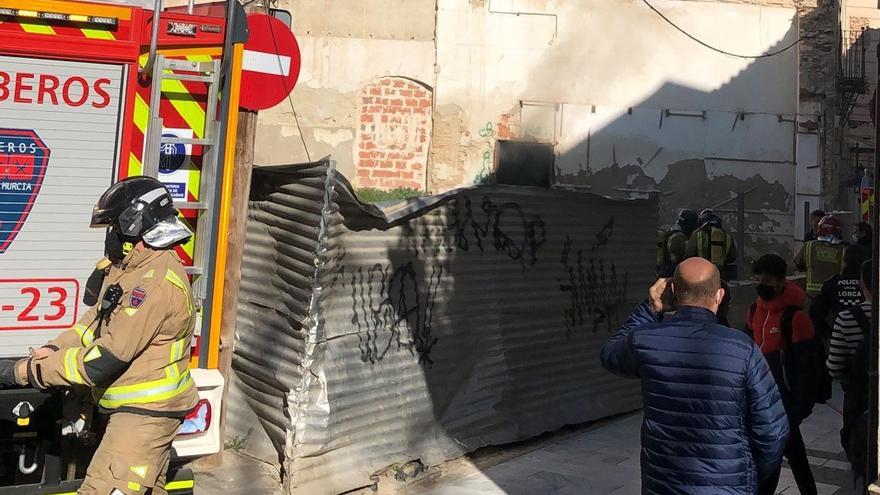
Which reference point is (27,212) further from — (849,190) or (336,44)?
(849,190)

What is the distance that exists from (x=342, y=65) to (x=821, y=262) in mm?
11824

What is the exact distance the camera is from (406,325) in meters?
5.95

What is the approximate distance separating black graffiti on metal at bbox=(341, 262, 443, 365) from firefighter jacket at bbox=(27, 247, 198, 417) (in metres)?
1.95

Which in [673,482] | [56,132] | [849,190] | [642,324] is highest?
[849,190]

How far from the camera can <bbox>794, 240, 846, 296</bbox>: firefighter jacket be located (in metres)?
9.36

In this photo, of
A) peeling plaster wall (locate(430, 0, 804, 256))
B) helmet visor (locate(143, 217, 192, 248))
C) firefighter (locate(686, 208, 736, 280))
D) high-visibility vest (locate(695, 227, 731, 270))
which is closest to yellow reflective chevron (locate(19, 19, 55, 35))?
helmet visor (locate(143, 217, 192, 248))

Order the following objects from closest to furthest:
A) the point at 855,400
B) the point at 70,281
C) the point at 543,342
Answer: the point at 70,281 < the point at 855,400 < the point at 543,342

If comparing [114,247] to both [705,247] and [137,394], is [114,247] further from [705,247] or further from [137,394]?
[705,247]

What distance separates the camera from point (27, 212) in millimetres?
3631

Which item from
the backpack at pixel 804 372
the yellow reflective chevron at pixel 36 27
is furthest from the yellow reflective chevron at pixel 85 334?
the backpack at pixel 804 372

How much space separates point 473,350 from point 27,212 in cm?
366

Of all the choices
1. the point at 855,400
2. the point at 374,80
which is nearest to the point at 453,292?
the point at 855,400

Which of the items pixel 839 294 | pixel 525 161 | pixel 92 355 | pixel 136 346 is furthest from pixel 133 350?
pixel 525 161

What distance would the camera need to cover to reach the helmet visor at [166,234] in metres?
3.54
